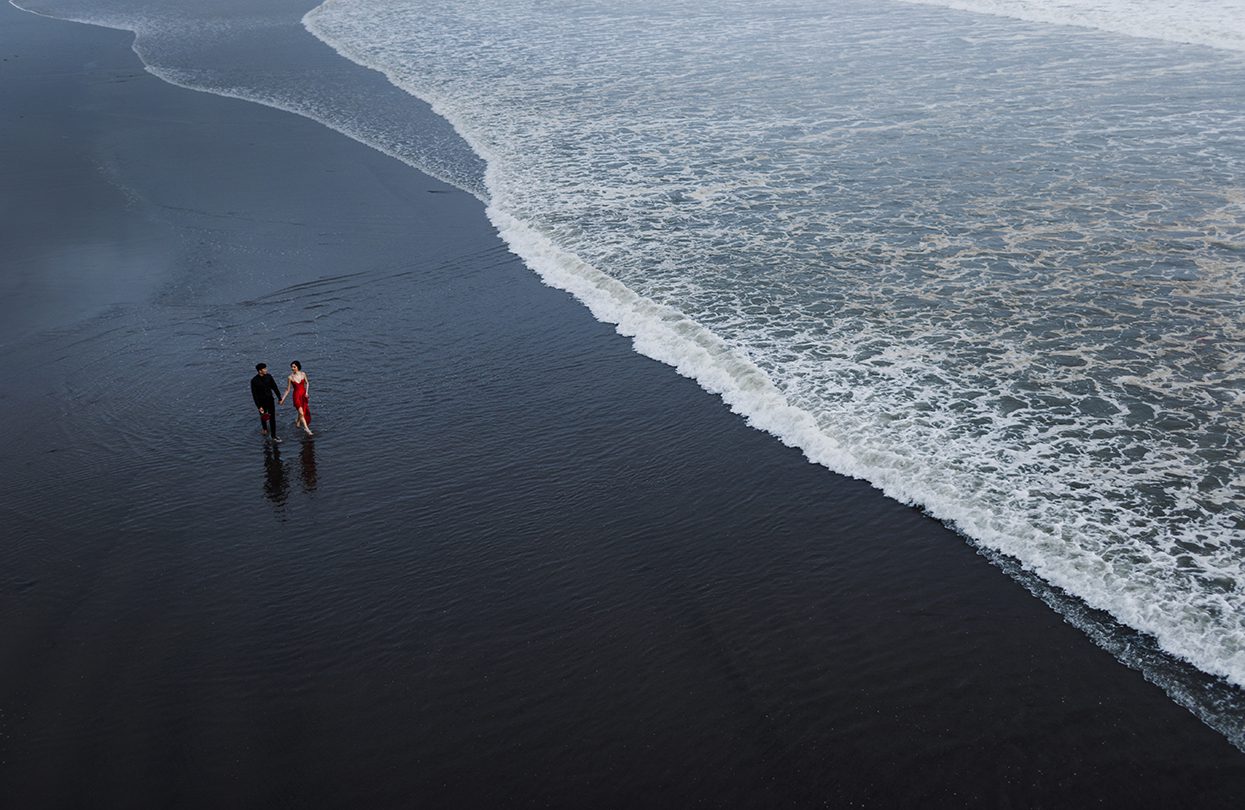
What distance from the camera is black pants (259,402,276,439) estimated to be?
15366 mm

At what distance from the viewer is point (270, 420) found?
15492 millimetres

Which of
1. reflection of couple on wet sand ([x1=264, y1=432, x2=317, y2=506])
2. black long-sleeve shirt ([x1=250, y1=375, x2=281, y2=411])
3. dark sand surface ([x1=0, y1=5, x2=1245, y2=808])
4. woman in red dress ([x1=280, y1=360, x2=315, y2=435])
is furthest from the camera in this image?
woman in red dress ([x1=280, y1=360, x2=315, y2=435])

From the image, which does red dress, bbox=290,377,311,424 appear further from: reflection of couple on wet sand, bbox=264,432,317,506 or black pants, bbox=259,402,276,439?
reflection of couple on wet sand, bbox=264,432,317,506

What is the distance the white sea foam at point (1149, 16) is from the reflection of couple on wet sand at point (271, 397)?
116 feet

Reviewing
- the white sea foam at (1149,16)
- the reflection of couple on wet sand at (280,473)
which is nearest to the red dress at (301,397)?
the reflection of couple on wet sand at (280,473)

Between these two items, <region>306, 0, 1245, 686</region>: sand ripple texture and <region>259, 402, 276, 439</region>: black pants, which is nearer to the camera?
<region>306, 0, 1245, 686</region>: sand ripple texture

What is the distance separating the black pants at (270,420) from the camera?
50.4ft

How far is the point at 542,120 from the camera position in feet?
106

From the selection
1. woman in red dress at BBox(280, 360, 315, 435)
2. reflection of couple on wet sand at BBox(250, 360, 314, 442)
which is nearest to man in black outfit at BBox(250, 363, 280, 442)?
reflection of couple on wet sand at BBox(250, 360, 314, 442)

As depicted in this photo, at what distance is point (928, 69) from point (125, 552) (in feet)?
101

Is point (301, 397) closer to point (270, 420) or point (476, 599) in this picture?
point (270, 420)

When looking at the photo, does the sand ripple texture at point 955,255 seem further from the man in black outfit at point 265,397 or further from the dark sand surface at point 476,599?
the man in black outfit at point 265,397

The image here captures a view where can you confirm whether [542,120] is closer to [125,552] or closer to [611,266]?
[611,266]

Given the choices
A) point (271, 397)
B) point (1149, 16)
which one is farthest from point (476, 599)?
point (1149, 16)
